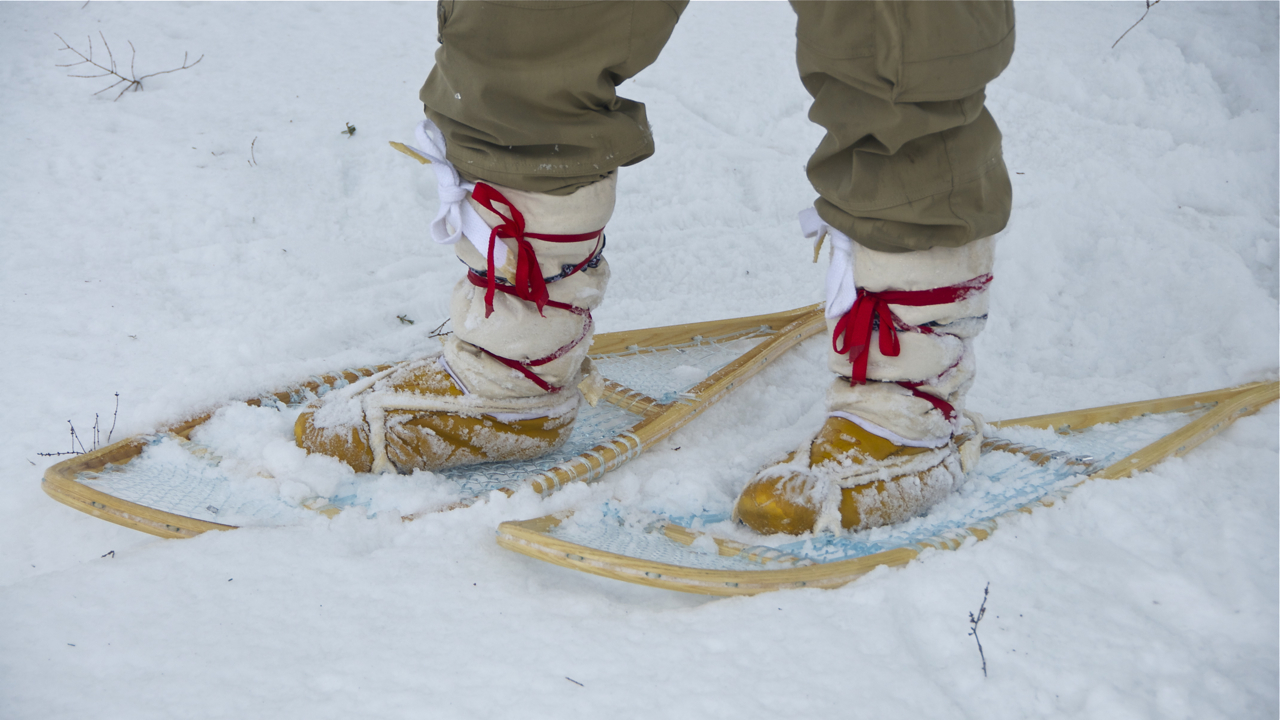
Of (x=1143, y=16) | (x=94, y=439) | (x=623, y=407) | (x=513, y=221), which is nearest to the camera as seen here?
(x=513, y=221)

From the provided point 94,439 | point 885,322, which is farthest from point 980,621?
point 94,439

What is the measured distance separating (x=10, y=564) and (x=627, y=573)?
84cm

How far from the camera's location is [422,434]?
1.31m

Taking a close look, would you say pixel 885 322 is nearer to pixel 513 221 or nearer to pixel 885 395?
pixel 885 395

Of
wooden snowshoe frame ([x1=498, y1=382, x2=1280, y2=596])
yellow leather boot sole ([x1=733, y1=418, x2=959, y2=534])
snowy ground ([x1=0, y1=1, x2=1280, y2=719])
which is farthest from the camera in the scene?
yellow leather boot sole ([x1=733, y1=418, x2=959, y2=534])

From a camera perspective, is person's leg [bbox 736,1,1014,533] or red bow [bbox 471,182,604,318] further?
red bow [bbox 471,182,604,318]

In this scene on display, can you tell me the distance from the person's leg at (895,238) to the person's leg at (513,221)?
271mm

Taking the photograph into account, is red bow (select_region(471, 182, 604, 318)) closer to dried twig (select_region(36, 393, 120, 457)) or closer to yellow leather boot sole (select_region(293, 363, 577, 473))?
yellow leather boot sole (select_region(293, 363, 577, 473))

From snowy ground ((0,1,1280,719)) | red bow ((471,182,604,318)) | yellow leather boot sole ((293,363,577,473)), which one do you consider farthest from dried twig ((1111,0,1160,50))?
yellow leather boot sole ((293,363,577,473))

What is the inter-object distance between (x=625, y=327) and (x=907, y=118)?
0.95 meters

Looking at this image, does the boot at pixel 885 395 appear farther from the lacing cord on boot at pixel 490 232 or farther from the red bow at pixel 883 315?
the lacing cord on boot at pixel 490 232

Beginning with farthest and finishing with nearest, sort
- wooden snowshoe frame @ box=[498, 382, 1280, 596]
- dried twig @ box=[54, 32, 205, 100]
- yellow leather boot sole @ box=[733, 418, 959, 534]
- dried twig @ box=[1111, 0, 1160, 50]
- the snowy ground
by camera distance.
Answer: dried twig @ box=[1111, 0, 1160, 50] < dried twig @ box=[54, 32, 205, 100] < yellow leather boot sole @ box=[733, 418, 959, 534] < wooden snowshoe frame @ box=[498, 382, 1280, 596] < the snowy ground

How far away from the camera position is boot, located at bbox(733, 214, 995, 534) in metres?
1.22

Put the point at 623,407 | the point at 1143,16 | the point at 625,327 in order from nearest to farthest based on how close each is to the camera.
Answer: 1. the point at 623,407
2. the point at 625,327
3. the point at 1143,16
